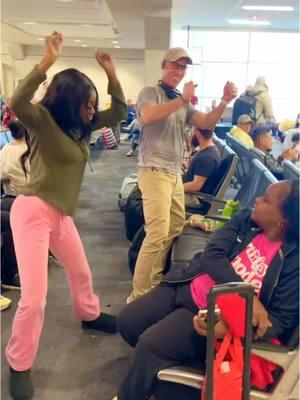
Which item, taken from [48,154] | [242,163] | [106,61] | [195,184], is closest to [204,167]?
[195,184]

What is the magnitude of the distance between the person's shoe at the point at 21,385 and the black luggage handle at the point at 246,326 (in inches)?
33.1

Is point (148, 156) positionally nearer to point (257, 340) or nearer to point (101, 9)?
point (257, 340)

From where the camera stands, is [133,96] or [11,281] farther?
[133,96]

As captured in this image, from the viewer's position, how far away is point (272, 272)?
1.42m

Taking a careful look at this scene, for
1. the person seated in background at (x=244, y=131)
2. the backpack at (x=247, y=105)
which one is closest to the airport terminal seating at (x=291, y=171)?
the person seated in background at (x=244, y=131)

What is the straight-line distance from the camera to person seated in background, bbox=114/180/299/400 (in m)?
1.37

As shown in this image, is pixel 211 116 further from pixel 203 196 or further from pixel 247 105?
pixel 247 105

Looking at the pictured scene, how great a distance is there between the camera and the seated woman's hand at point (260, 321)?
1336 mm

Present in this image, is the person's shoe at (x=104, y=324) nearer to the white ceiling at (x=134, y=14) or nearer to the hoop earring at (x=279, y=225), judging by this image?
the hoop earring at (x=279, y=225)

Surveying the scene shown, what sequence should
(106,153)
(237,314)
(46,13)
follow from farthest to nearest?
(106,153), (46,13), (237,314)

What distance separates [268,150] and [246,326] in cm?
282

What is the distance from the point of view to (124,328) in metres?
1.74

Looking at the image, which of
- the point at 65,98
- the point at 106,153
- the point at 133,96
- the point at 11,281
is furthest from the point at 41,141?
the point at 133,96

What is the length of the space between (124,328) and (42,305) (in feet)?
1.12
